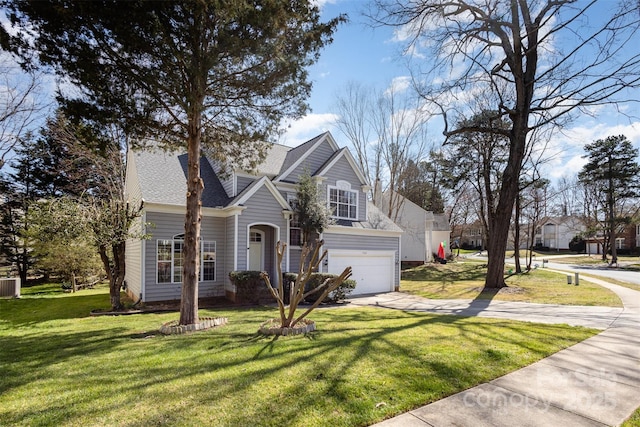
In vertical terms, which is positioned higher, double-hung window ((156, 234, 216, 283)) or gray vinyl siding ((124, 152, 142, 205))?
gray vinyl siding ((124, 152, 142, 205))

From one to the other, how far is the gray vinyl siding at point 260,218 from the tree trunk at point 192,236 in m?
4.77

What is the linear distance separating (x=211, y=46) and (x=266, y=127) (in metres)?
2.80

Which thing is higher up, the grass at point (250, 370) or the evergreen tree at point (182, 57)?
the evergreen tree at point (182, 57)

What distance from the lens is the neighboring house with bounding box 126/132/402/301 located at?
12484 mm

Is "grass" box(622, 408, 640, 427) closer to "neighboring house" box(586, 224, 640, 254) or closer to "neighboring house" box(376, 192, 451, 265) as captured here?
"neighboring house" box(376, 192, 451, 265)

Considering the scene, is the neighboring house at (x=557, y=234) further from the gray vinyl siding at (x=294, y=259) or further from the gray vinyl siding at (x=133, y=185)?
the gray vinyl siding at (x=133, y=185)

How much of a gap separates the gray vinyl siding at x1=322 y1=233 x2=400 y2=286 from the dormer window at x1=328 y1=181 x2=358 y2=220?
1.24 meters

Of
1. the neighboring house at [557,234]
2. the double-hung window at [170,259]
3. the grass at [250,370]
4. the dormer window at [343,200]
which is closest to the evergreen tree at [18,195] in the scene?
the double-hung window at [170,259]

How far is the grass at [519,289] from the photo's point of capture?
1356 centimetres

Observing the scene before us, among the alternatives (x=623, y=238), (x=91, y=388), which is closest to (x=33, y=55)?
(x=91, y=388)

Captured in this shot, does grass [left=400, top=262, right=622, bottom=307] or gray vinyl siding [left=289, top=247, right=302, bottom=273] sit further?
gray vinyl siding [left=289, top=247, right=302, bottom=273]

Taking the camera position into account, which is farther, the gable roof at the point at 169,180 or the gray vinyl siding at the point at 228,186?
the gray vinyl siding at the point at 228,186

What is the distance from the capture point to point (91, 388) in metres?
4.14

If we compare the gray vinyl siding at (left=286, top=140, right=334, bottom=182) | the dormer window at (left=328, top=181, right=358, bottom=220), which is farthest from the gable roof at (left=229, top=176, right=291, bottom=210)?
the dormer window at (left=328, top=181, right=358, bottom=220)
